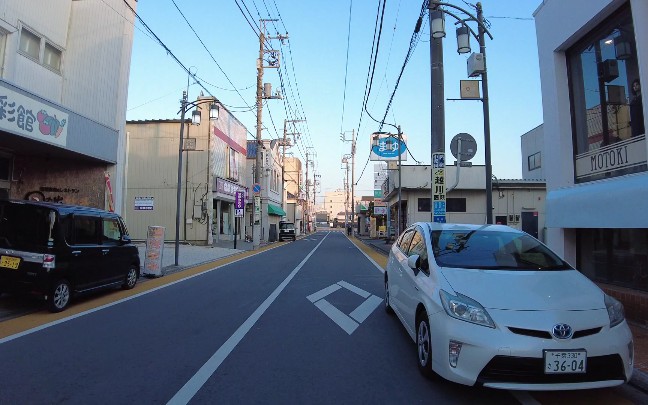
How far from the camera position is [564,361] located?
378cm

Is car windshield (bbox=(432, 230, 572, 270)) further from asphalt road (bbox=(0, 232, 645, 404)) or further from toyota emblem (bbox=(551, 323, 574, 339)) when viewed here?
asphalt road (bbox=(0, 232, 645, 404))

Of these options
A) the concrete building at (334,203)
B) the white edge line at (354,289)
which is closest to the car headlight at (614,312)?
the white edge line at (354,289)

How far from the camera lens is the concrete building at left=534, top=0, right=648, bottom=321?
22.9ft

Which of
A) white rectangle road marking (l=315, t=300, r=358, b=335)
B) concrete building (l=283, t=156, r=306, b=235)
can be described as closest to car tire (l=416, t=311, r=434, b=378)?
white rectangle road marking (l=315, t=300, r=358, b=335)

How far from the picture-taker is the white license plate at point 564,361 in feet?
12.4

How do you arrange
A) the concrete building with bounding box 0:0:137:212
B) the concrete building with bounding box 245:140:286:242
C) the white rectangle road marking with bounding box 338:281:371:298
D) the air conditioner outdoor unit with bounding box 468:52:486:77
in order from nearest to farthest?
the white rectangle road marking with bounding box 338:281:371:298 → the air conditioner outdoor unit with bounding box 468:52:486:77 → the concrete building with bounding box 0:0:137:212 → the concrete building with bounding box 245:140:286:242

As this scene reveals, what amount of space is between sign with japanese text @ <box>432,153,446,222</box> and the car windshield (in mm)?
4547

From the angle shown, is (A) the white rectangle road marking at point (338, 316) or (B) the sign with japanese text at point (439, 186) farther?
(B) the sign with japanese text at point (439, 186)

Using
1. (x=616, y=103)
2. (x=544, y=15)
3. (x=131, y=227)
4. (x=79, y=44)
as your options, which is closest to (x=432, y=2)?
(x=544, y=15)

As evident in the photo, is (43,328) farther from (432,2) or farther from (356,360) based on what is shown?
(432,2)

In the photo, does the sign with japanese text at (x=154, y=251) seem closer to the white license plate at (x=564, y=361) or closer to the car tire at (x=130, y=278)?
the car tire at (x=130, y=278)

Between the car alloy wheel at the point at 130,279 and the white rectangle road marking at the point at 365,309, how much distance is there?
5618 millimetres

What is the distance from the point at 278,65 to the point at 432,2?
22505 millimetres

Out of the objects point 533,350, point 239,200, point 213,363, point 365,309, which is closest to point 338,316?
point 365,309
